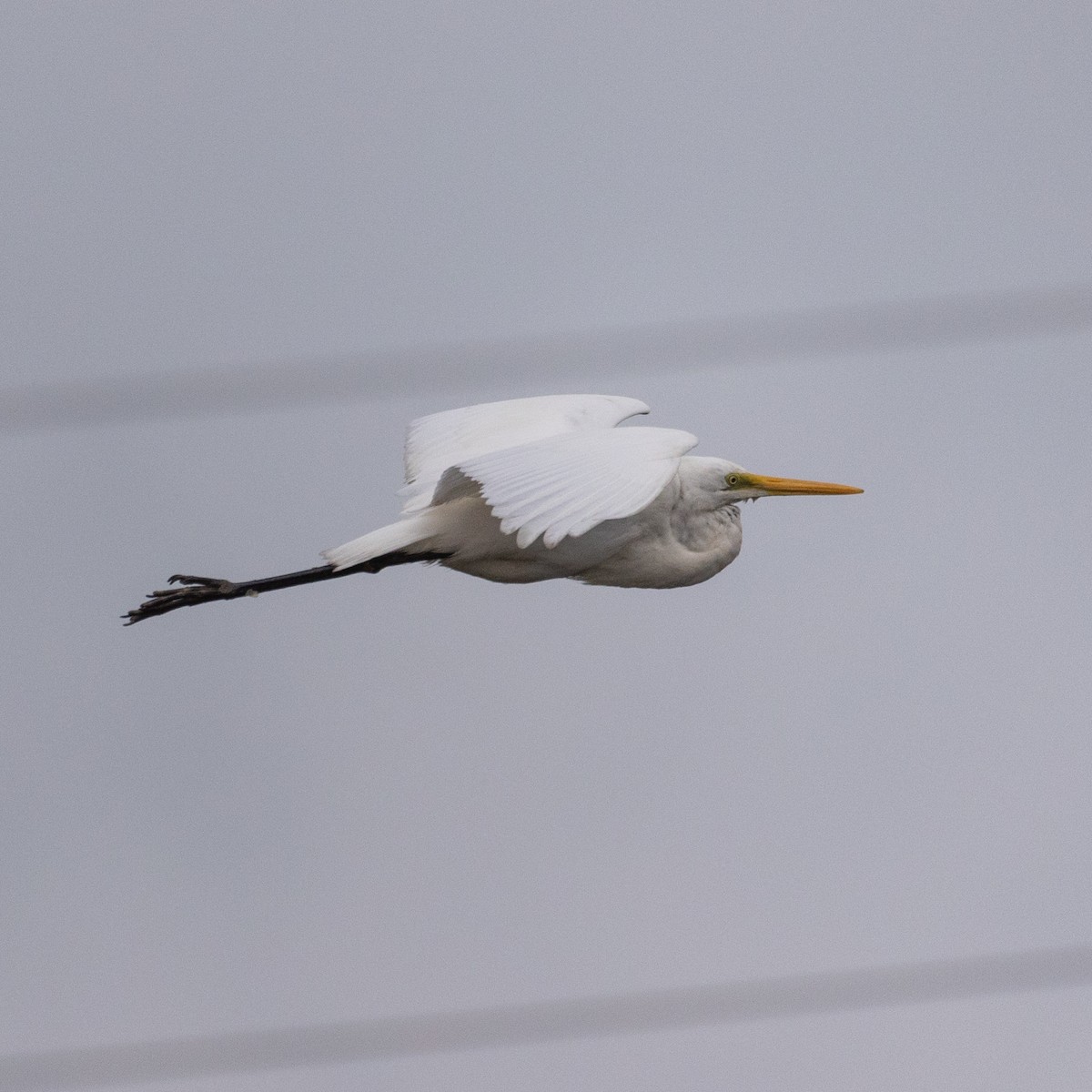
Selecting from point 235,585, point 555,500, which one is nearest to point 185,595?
point 235,585

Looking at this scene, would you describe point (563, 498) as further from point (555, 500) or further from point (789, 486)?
point (789, 486)

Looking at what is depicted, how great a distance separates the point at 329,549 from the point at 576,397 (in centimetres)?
136

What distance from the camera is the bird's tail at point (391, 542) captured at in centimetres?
691

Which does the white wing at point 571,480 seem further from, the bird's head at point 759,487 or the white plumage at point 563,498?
the bird's head at point 759,487

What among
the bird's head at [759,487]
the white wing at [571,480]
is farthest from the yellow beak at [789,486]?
the white wing at [571,480]

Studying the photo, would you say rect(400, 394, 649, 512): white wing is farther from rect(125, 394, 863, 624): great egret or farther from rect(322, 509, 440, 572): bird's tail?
rect(322, 509, 440, 572): bird's tail

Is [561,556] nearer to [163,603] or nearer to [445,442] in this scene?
A: [445,442]

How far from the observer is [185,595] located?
728cm

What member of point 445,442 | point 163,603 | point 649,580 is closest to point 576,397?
point 445,442

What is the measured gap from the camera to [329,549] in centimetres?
698

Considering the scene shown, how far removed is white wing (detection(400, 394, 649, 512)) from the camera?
7355mm

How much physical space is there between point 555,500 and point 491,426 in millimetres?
1800

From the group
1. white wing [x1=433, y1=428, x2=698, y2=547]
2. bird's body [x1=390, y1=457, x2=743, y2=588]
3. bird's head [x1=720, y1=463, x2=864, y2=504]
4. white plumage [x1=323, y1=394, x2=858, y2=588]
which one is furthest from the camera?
bird's head [x1=720, y1=463, x2=864, y2=504]

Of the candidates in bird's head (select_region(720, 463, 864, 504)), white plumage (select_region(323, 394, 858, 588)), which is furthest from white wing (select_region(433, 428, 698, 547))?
bird's head (select_region(720, 463, 864, 504))
